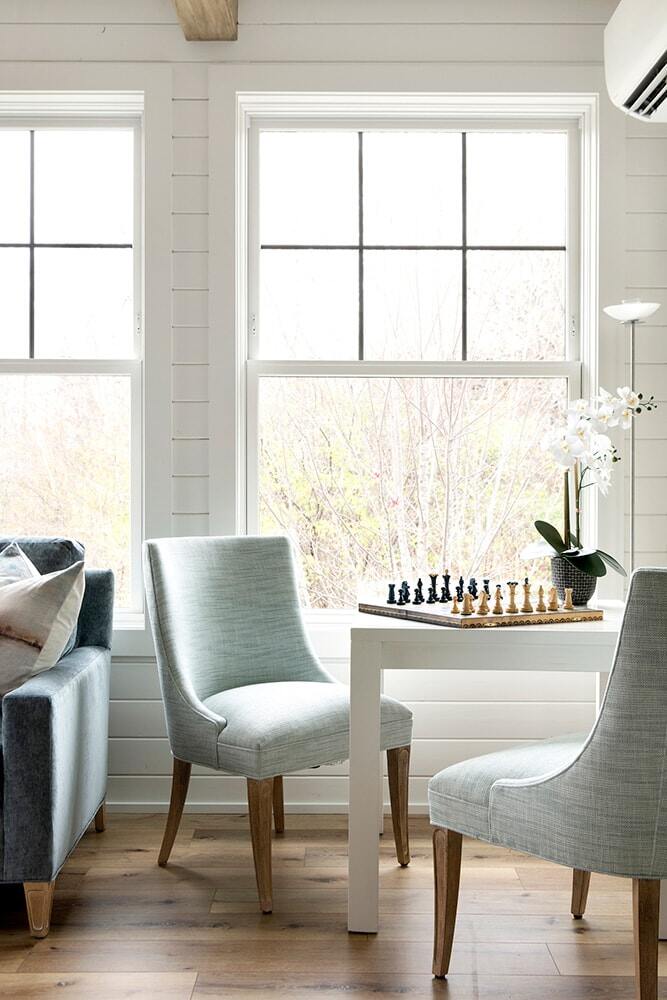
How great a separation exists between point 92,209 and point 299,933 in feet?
8.19

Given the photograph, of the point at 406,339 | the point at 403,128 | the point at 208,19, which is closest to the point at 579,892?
the point at 406,339

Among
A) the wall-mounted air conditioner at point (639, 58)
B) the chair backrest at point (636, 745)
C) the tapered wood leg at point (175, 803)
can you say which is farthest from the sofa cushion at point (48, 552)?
the wall-mounted air conditioner at point (639, 58)

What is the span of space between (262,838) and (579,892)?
0.82m

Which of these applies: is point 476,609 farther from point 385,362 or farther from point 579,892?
point 385,362

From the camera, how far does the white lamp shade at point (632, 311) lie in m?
2.89

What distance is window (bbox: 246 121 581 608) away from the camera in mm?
3299

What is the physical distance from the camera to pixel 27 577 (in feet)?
8.67

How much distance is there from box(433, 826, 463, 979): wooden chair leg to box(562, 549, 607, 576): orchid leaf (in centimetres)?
82

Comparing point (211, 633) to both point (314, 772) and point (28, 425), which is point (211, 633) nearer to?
point (314, 772)

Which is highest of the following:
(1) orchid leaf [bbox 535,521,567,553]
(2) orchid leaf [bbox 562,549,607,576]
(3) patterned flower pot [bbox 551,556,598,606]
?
(1) orchid leaf [bbox 535,521,567,553]

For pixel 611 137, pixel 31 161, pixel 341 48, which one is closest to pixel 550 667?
pixel 611 137

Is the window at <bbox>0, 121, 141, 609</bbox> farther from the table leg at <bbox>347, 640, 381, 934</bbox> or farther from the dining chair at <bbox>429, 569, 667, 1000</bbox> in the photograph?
the dining chair at <bbox>429, 569, 667, 1000</bbox>

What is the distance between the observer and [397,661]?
2207 mm

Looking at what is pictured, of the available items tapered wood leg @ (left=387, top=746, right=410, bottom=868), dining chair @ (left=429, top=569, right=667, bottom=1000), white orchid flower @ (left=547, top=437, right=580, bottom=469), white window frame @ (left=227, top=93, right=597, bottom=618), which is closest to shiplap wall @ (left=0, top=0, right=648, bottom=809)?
white window frame @ (left=227, top=93, right=597, bottom=618)
